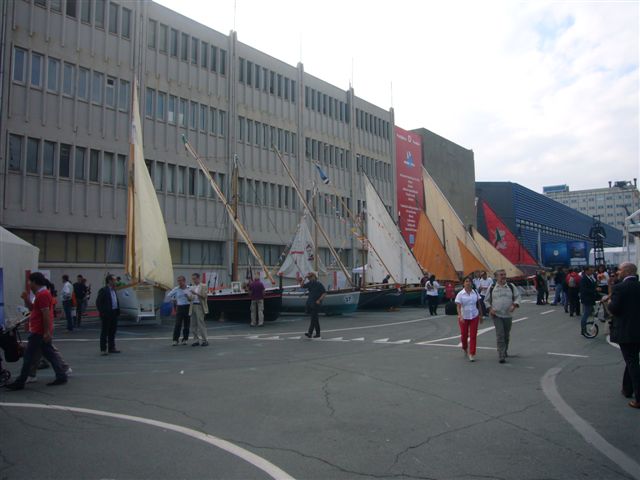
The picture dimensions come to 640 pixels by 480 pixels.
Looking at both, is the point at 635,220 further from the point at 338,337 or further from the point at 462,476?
the point at 462,476

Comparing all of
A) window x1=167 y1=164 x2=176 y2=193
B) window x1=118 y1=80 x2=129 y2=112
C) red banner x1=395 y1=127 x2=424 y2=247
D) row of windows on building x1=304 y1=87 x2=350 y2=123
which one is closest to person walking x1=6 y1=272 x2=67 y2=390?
window x1=118 y1=80 x2=129 y2=112

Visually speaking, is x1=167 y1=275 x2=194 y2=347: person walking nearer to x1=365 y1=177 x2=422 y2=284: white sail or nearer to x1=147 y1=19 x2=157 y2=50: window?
x1=365 y1=177 x2=422 y2=284: white sail

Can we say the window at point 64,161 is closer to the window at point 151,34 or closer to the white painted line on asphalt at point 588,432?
the window at point 151,34

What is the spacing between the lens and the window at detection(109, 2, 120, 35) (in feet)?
98.7

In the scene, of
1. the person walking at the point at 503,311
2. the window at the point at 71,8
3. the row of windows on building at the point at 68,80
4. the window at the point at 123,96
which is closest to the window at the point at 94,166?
the row of windows on building at the point at 68,80

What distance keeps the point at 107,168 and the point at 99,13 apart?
8503 mm

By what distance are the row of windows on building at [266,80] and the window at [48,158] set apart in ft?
48.7

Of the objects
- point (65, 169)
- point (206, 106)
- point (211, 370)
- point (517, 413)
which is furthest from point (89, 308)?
point (517, 413)

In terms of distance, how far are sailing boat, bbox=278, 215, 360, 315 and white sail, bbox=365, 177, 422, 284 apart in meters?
3.00

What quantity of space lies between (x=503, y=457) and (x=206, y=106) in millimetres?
33526

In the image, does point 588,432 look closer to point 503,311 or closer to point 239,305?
point 503,311

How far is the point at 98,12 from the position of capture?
2955cm

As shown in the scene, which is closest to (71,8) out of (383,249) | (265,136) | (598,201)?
(265,136)

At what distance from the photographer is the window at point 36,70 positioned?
2655 cm
